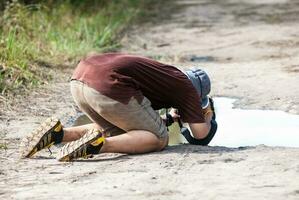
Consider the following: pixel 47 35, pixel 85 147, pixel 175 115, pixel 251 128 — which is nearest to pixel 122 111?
pixel 85 147

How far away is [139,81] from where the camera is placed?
5.74 meters

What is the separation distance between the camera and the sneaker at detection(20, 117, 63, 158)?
5.72 metres

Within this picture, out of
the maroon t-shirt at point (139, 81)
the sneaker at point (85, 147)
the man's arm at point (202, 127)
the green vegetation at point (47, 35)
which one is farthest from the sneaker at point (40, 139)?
the green vegetation at point (47, 35)

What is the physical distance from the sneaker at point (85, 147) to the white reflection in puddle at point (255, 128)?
1.13 m

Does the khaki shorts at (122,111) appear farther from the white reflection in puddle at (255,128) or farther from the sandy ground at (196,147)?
the white reflection in puddle at (255,128)

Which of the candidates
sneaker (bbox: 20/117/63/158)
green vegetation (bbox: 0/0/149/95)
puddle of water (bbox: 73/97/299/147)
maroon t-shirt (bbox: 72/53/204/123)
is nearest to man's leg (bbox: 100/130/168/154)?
maroon t-shirt (bbox: 72/53/204/123)

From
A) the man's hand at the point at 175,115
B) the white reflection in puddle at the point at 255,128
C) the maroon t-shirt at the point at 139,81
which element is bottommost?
the white reflection in puddle at the point at 255,128

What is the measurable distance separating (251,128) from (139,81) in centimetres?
146

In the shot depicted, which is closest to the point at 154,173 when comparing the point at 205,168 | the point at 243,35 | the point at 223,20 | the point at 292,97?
the point at 205,168

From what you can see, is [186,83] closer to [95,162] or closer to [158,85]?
[158,85]

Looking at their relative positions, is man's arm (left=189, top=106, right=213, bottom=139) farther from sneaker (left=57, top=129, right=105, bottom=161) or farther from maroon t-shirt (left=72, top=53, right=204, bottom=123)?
sneaker (left=57, top=129, right=105, bottom=161)

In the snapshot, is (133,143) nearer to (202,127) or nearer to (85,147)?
(85,147)

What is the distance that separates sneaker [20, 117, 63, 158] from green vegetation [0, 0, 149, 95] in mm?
2314

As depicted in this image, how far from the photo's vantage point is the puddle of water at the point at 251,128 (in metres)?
6.40
